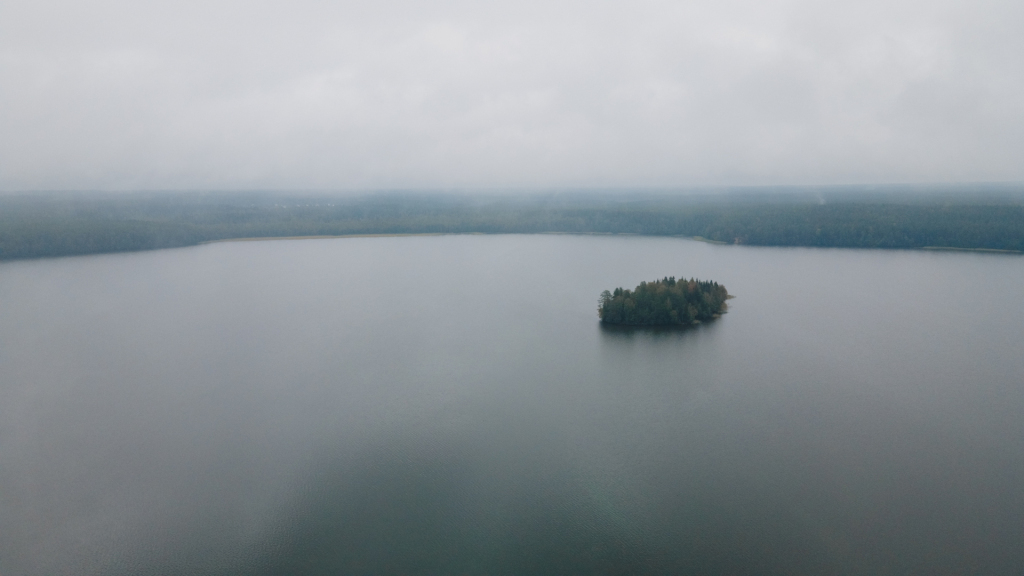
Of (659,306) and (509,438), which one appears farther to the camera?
(659,306)

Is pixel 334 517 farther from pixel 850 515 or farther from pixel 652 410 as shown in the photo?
pixel 850 515

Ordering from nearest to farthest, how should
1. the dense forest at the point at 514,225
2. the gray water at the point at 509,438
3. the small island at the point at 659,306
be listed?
the gray water at the point at 509,438, the small island at the point at 659,306, the dense forest at the point at 514,225

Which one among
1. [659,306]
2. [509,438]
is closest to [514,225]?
[659,306]

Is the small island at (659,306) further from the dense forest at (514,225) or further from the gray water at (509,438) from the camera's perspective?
the dense forest at (514,225)

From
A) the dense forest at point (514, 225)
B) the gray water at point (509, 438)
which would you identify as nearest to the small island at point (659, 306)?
the gray water at point (509, 438)

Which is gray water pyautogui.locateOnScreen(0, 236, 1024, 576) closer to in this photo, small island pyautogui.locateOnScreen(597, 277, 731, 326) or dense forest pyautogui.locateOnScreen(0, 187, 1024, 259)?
small island pyautogui.locateOnScreen(597, 277, 731, 326)

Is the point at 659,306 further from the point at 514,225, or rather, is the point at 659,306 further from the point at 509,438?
the point at 514,225

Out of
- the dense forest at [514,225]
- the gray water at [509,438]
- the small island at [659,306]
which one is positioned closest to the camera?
the gray water at [509,438]

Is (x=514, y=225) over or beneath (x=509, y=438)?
over
